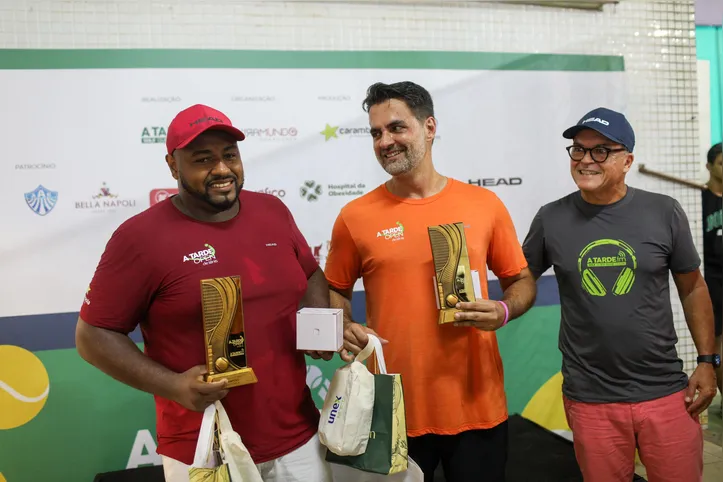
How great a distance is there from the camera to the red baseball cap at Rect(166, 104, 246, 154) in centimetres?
143

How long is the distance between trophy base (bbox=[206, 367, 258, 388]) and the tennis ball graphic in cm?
180

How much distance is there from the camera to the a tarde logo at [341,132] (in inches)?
114

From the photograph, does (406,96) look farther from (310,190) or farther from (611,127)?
Result: (310,190)

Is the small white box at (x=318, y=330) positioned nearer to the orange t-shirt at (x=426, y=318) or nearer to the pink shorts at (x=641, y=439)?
the orange t-shirt at (x=426, y=318)

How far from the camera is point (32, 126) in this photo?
2.64 meters

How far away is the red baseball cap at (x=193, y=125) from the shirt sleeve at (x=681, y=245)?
1.42 meters

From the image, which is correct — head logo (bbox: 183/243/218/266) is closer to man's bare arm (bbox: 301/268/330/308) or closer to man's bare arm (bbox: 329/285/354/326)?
man's bare arm (bbox: 301/268/330/308)

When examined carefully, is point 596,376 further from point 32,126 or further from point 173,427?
point 32,126

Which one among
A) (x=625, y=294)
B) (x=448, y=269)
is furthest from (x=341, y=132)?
(x=625, y=294)

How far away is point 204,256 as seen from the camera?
144 centimetres

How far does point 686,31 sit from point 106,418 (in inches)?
148

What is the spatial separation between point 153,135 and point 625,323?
7.26ft

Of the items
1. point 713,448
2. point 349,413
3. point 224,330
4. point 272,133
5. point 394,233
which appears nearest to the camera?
point 224,330

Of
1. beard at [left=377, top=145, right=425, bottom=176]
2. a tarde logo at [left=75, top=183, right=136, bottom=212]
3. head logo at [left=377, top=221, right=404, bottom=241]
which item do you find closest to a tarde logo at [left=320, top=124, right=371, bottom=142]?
a tarde logo at [left=75, top=183, right=136, bottom=212]
